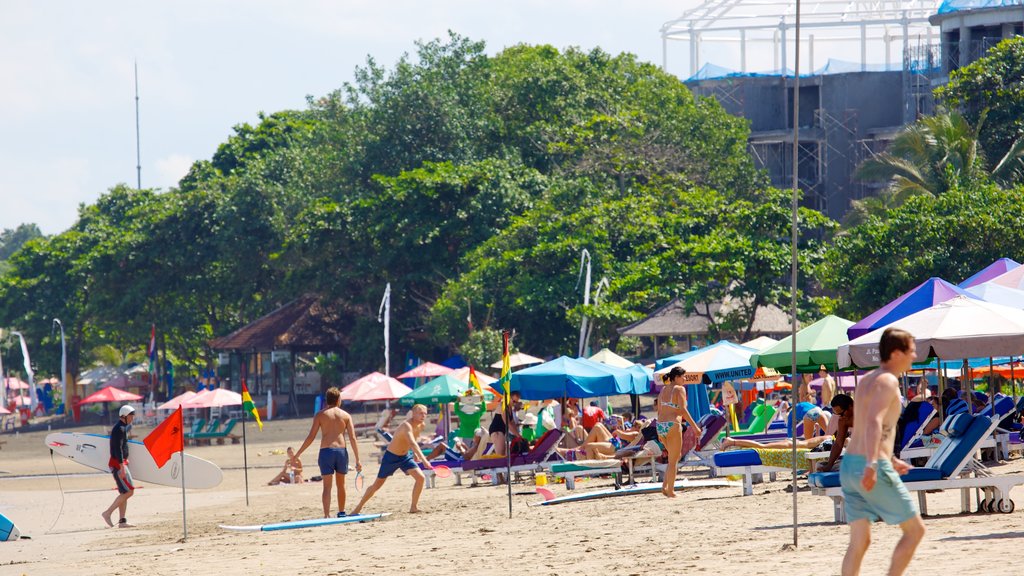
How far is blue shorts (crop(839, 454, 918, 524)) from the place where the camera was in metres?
6.79

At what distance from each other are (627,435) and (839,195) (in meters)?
41.4

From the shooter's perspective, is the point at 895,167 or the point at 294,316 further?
the point at 294,316

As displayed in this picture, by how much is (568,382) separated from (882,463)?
44.1 ft

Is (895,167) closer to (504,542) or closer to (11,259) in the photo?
(504,542)

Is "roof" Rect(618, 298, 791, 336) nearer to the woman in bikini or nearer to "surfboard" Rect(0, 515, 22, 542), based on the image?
the woman in bikini

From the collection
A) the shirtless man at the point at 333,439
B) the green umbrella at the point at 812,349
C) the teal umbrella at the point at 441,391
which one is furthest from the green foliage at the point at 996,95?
the shirtless man at the point at 333,439

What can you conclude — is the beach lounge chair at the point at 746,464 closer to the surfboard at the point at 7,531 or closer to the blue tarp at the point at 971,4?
the surfboard at the point at 7,531

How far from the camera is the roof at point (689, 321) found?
3291 centimetres

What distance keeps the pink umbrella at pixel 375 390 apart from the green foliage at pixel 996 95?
57.8ft

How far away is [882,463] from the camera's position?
6.80m

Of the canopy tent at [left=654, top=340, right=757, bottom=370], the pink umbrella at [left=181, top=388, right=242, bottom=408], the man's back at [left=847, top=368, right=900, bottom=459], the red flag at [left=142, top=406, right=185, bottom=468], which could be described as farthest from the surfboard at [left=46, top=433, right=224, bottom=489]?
the pink umbrella at [left=181, top=388, right=242, bottom=408]

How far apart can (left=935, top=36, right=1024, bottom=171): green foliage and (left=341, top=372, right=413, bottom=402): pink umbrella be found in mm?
17632

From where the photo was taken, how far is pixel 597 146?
155ft

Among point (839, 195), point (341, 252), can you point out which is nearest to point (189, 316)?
point (341, 252)
